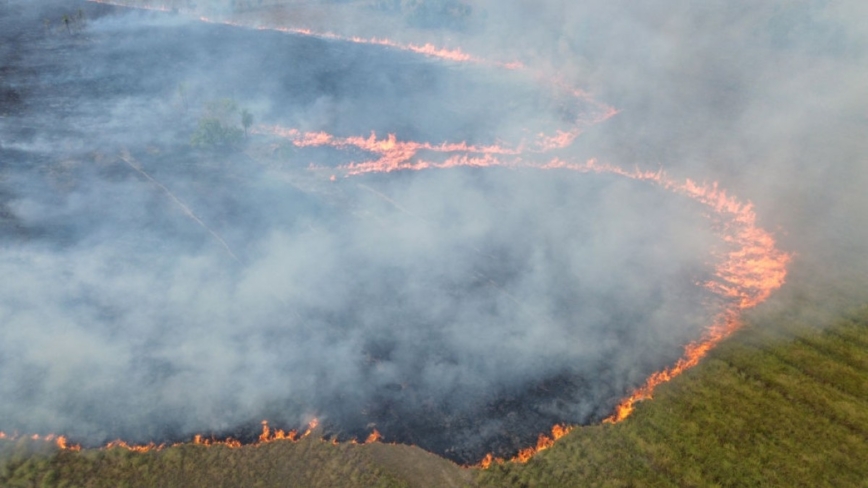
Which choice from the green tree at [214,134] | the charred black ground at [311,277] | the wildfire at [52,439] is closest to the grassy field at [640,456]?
the wildfire at [52,439]

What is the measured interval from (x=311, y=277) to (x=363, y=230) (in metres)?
3.55

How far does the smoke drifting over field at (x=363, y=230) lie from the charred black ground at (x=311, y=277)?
0.31 ft

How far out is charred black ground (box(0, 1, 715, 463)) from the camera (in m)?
17.1

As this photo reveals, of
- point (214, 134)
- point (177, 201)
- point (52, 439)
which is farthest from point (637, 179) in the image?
point (52, 439)

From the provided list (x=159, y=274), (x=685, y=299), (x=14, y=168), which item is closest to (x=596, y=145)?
(x=685, y=299)

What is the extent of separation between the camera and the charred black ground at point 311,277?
17.1 metres

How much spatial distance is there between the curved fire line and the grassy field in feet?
1.45

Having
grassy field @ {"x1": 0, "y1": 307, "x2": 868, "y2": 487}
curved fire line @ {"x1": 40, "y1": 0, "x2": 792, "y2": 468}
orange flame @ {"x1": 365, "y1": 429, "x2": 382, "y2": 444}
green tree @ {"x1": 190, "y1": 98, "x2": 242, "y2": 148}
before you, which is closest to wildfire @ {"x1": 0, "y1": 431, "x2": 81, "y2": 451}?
curved fire line @ {"x1": 40, "y1": 0, "x2": 792, "y2": 468}

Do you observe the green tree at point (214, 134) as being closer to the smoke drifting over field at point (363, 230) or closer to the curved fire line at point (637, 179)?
the smoke drifting over field at point (363, 230)

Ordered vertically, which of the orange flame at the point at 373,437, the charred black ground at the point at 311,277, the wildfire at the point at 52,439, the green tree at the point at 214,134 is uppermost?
the green tree at the point at 214,134

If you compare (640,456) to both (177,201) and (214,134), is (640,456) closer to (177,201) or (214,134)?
(177,201)

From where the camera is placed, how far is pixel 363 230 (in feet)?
79.5

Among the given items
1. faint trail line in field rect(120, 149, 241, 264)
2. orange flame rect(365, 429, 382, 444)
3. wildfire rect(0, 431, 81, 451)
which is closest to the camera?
wildfire rect(0, 431, 81, 451)

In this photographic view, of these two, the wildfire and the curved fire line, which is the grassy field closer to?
the wildfire
